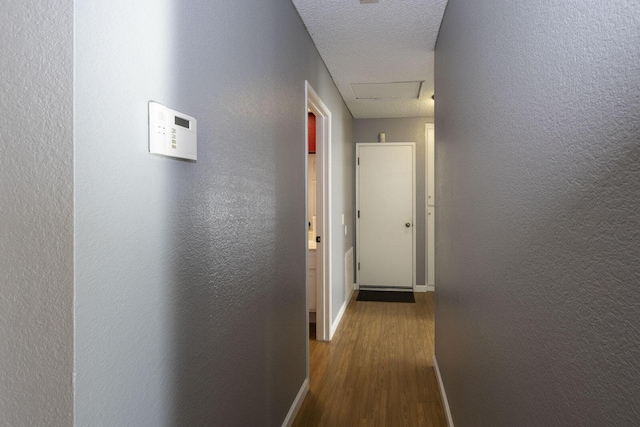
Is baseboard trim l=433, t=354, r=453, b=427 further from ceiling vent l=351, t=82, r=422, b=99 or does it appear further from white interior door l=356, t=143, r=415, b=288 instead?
white interior door l=356, t=143, r=415, b=288

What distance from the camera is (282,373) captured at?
2252mm

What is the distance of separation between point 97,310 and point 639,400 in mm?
943

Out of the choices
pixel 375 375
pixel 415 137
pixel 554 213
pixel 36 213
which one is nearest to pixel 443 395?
pixel 375 375

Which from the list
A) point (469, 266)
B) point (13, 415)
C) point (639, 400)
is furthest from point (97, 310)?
point (469, 266)

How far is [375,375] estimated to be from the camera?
3105 mm

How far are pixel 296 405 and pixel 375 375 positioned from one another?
784 mm

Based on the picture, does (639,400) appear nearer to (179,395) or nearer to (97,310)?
(97,310)

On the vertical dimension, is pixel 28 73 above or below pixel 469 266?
above

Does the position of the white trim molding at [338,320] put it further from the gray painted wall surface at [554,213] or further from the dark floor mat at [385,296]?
the gray painted wall surface at [554,213]

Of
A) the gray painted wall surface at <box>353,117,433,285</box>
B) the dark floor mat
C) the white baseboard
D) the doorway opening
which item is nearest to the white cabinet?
the doorway opening

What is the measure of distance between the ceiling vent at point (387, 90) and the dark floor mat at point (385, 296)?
2.41m

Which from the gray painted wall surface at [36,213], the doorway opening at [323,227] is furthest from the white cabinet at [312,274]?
the gray painted wall surface at [36,213]

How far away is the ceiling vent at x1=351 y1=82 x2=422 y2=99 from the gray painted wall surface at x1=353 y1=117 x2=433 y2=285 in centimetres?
116

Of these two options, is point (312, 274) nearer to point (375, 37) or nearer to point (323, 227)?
point (323, 227)
